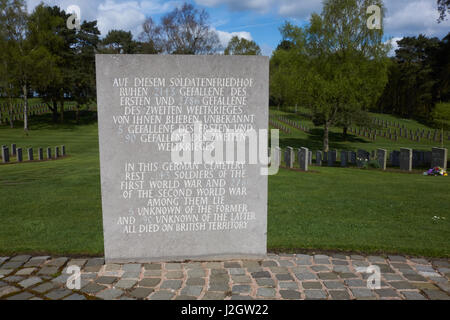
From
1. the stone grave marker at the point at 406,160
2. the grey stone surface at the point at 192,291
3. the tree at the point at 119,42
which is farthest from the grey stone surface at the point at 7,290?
the tree at the point at 119,42

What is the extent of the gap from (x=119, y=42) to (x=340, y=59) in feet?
124

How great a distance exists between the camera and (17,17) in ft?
122

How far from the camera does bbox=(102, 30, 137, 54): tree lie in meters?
53.9

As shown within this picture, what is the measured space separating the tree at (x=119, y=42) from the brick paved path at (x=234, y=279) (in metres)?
52.6

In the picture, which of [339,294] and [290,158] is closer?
[339,294]

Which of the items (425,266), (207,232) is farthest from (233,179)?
(425,266)

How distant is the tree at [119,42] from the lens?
5391cm

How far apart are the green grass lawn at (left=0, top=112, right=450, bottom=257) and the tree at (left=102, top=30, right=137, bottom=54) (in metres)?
44.1

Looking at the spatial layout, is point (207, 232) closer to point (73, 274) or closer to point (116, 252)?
point (116, 252)

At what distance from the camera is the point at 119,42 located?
5500 centimetres

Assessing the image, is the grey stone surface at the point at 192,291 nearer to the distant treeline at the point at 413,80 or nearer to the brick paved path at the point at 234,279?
the brick paved path at the point at 234,279

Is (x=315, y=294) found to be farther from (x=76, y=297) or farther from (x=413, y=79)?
(x=413, y=79)

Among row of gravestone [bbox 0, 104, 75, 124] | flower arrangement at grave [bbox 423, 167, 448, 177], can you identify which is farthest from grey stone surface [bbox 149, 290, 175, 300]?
row of gravestone [bbox 0, 104, 75, 124]

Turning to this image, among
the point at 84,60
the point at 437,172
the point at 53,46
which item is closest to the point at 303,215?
the point at 437,172
